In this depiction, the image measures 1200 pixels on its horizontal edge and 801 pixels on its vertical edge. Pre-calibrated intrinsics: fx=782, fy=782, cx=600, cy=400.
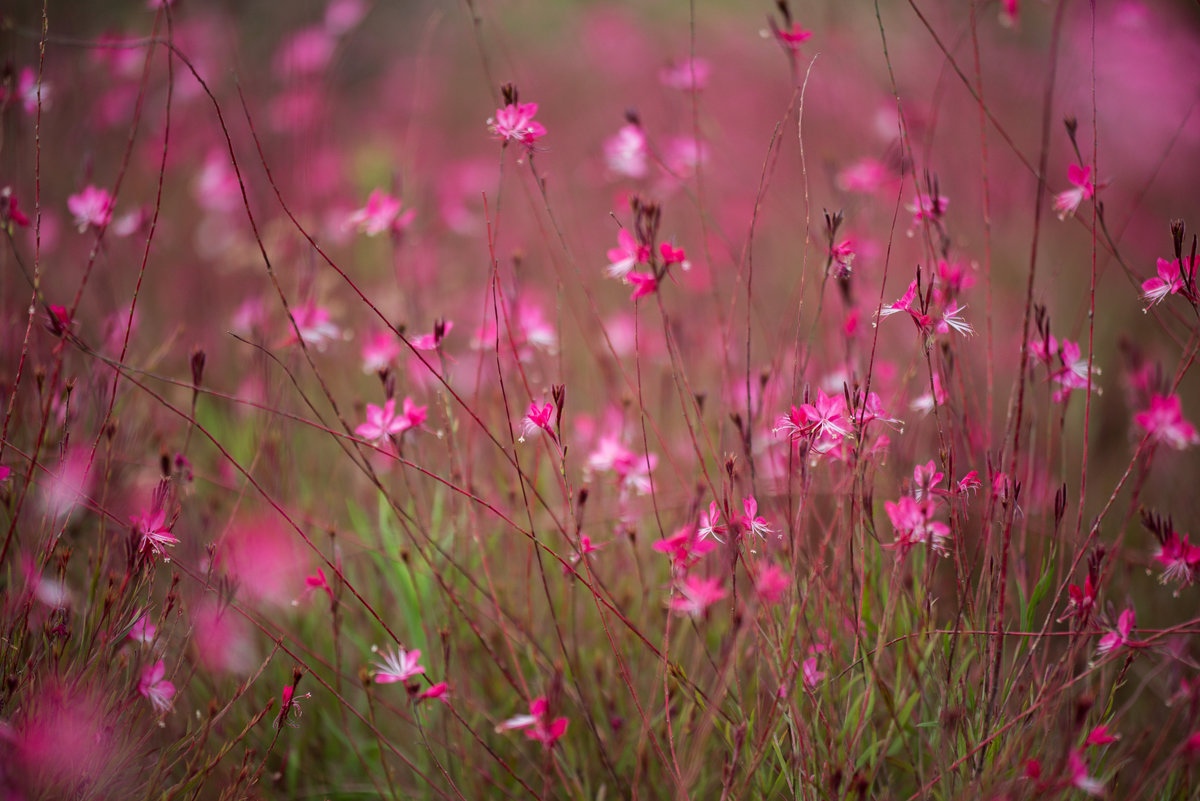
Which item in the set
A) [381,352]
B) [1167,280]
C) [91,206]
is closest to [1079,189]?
[1167,280]

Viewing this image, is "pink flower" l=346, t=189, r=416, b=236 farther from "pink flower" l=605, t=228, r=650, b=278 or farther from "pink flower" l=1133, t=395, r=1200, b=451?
"pink flower" l=1133, t=395, r=1200, b=451

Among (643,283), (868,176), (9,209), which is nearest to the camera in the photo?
(643,283)

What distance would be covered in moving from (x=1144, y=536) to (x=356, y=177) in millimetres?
3759

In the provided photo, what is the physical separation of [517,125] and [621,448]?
2.37ft

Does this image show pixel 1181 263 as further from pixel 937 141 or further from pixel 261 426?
pixel 937 141

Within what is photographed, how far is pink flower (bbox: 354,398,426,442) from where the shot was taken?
4.46ft

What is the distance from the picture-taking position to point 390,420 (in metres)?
1.38

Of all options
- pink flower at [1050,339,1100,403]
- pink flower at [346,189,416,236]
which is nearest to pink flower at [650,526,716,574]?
pink flower at [1050,339,1100,403]

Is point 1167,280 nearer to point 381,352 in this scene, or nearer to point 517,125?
point 517,125

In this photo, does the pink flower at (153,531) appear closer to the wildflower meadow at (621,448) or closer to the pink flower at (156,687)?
the wildflower meadow at (621,448)

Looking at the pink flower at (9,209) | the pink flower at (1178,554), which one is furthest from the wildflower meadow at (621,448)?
the pink flower at (9,209)

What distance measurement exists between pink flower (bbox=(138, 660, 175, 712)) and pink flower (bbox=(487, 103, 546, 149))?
40.9 inches

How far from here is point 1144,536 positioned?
7.49 feet

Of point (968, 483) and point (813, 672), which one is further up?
point (968, 483)
